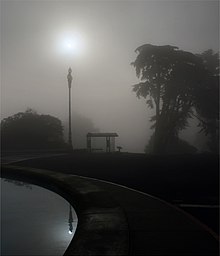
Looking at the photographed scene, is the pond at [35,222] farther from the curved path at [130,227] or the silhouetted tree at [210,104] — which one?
the silhouetted tree at [210,104]

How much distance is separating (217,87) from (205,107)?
2.80 meters

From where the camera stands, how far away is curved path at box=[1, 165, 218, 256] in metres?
7.12

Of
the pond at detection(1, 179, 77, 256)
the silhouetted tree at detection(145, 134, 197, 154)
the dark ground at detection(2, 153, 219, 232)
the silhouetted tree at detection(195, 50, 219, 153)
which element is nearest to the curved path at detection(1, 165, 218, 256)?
the pond at detection(1, 179, 77, 256)

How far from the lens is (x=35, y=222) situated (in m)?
9.87

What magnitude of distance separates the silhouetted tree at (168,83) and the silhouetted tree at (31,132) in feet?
37.5

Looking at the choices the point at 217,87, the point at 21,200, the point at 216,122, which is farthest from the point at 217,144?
the point at 21,200

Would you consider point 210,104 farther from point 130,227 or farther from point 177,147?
point 130,227

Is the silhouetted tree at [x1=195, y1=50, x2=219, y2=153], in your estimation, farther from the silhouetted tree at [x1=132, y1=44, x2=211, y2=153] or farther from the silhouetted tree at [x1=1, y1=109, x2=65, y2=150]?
the silhouetted tree at [x1=1, y1=109, x2=65, y2=150]

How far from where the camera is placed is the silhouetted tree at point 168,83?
4494 centimetres

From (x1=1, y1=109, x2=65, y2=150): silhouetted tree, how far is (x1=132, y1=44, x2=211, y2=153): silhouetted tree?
11.4 m

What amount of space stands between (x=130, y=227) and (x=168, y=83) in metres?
38.0

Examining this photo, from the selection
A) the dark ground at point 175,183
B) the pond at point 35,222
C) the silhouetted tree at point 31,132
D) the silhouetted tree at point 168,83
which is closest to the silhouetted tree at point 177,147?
the silhouetted tree at point 168,83

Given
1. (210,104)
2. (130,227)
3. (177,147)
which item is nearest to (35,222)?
(130,227)

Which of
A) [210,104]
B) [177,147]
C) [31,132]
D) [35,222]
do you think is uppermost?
[210,104]
